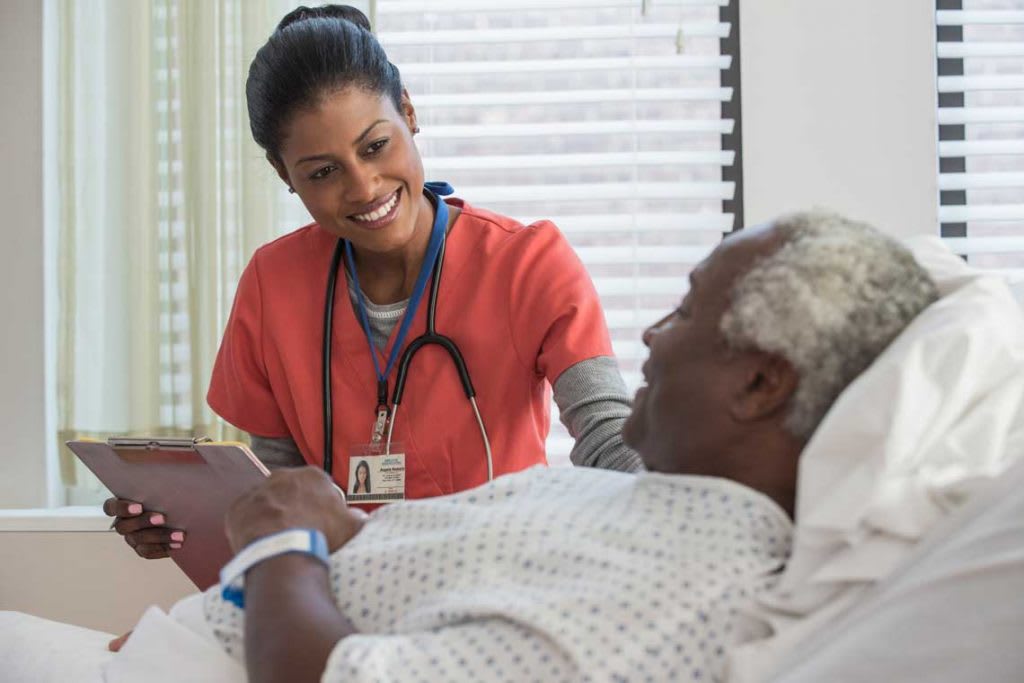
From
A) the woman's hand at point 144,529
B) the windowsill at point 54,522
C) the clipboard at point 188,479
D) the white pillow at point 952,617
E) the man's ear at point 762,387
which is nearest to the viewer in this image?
the white pillow at point 952,617

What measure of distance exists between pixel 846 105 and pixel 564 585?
7.27 ft

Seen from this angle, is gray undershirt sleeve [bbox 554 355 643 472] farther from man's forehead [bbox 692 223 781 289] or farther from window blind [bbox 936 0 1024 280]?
window blind [bbox 936 0 1024 280]

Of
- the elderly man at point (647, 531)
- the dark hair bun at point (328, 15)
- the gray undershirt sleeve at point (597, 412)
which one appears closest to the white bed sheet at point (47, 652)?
the elderly man at point (647, 531)

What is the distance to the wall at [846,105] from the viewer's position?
2.76m

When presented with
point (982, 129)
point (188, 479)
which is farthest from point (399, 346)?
point (982, 129)

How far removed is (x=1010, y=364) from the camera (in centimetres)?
94

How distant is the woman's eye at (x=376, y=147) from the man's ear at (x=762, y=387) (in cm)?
102

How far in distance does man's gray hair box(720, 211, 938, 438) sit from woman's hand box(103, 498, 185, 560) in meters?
1.15

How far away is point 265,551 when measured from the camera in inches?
38.7

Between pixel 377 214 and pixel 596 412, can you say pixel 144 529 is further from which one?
pixel 596 412

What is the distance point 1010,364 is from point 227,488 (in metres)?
1.08

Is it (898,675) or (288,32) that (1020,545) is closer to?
(898,675)

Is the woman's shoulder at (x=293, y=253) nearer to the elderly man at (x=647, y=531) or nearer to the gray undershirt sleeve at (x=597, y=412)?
the gray undershirt sleeve at (x=597, y=412)

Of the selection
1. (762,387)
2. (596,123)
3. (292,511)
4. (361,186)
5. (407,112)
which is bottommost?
(292,511)
